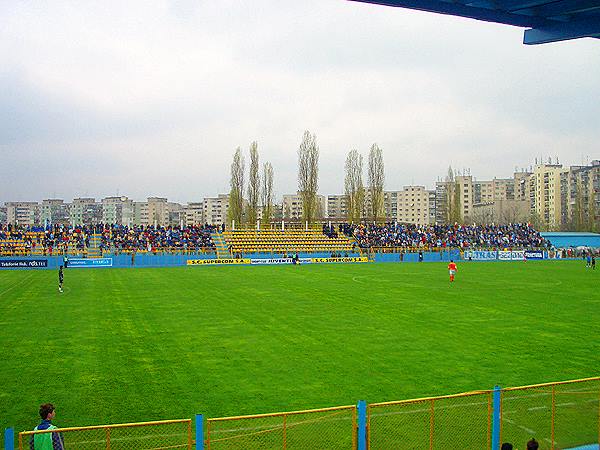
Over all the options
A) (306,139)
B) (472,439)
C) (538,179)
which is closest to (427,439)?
(472,439)

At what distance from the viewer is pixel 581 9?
11.9 metres

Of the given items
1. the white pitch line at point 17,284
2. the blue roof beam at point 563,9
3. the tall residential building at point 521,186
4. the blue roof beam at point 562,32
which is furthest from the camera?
the tall residential building at point 521,186

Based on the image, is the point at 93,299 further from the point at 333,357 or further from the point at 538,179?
the point at 538,179

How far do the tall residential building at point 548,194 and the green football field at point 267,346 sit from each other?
5574 inches

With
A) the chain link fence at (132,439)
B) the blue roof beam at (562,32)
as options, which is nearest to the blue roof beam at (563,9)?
the blue roof beam at (562,32)

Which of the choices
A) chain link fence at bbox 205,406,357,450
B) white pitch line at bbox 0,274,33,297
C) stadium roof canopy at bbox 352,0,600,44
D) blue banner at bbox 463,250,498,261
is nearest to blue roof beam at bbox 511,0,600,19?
stadium roof canopy at bbox 352,0,600,44

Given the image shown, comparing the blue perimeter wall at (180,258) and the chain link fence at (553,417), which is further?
the blue perimeter wall at (180,258)

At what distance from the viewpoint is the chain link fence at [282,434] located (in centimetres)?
995

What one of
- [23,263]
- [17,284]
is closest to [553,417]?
[17,284]

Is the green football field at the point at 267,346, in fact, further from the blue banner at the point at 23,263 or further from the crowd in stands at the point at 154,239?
the crowd in stands at the point at 154,239

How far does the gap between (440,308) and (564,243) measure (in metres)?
68.8

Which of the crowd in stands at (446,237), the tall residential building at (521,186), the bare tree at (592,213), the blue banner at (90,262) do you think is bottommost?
the blue banner at (90,262)

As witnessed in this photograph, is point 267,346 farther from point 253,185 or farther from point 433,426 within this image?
point 253,185

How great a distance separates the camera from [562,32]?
13320 millimetres
